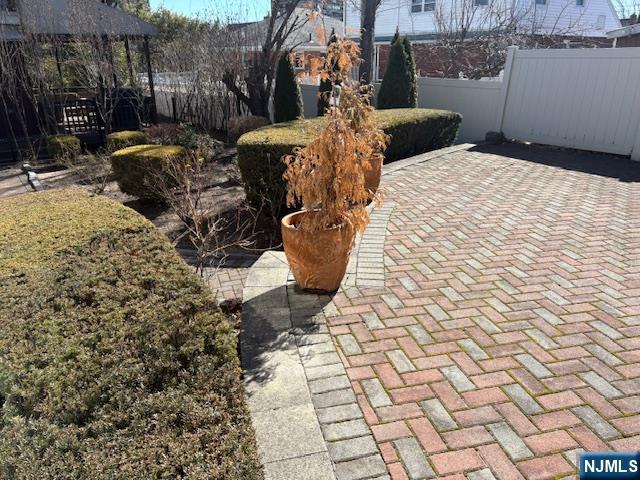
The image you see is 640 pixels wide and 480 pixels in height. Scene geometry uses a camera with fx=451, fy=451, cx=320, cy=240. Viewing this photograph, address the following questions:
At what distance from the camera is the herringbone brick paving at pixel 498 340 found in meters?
2.34

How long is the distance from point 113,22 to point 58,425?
12.6 meters

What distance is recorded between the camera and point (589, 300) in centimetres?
370

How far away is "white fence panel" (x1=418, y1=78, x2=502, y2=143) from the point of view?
10.7 m

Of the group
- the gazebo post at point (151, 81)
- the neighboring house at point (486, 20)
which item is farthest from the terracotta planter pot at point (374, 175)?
the neighboring house at point (486, 20)

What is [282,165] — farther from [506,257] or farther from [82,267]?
[82,267]

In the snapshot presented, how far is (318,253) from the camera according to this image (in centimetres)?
361

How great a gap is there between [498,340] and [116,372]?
2484 millimetres

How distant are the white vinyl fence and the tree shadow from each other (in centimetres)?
16

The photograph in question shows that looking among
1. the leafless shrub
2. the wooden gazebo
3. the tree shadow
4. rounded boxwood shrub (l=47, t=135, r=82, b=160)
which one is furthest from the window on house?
the leafless shrub

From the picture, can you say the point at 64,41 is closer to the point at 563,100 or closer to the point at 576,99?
the point at 563,100

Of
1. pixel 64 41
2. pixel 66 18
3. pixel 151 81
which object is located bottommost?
pixel 151 81

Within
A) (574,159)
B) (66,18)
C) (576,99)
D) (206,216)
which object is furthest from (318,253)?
(66,18)

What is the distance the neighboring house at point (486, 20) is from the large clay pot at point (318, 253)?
13139 millimetres

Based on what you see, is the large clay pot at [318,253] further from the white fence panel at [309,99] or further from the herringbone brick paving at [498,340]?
the white fence panel at [309,99]
